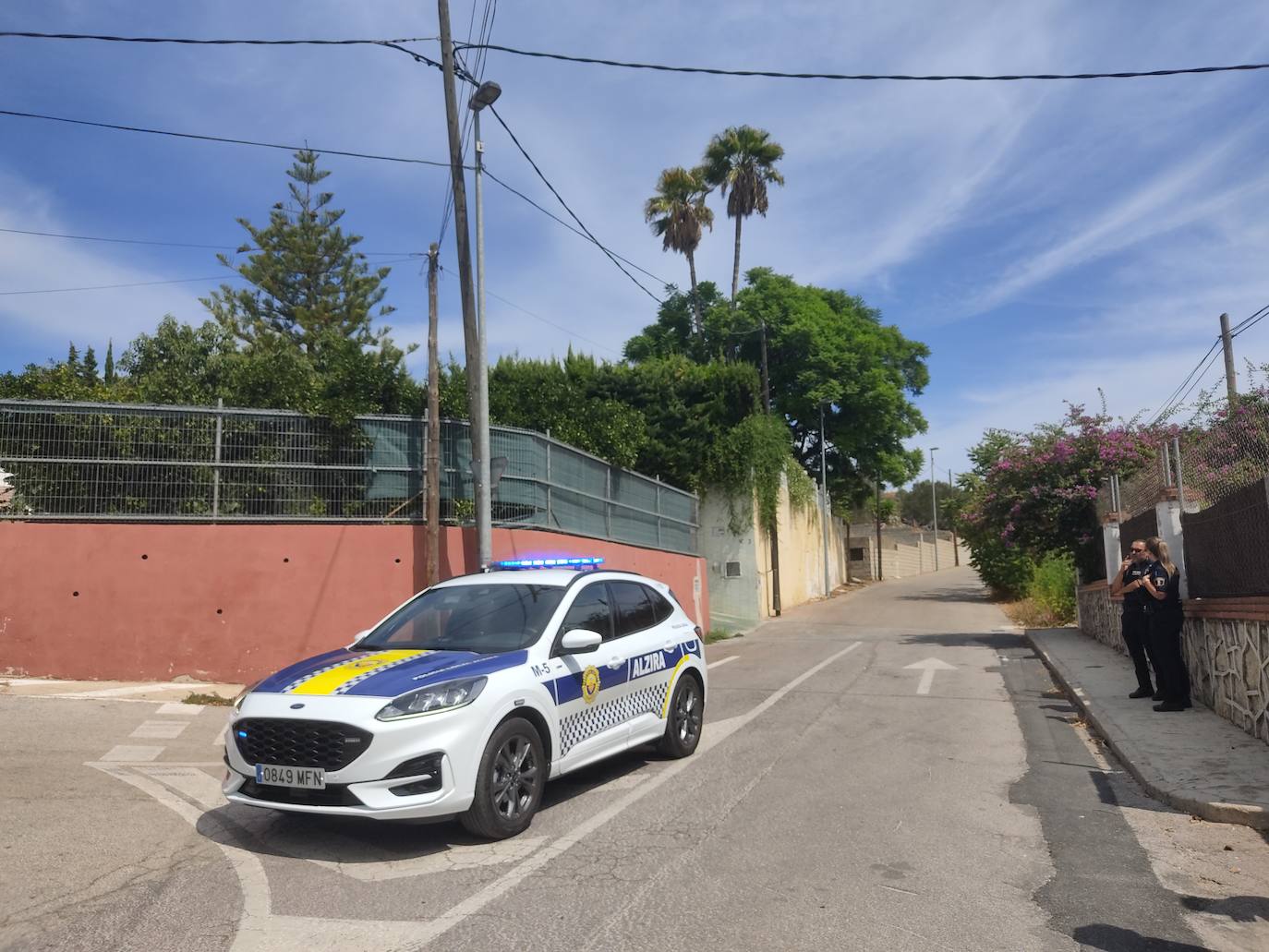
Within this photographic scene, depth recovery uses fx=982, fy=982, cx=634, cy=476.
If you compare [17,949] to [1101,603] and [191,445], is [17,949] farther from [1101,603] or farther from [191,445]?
[1101,603]

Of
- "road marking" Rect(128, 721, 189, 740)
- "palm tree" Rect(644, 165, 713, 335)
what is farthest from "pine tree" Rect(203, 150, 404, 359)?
"road marking" Rect(128, 721, 189, 740)

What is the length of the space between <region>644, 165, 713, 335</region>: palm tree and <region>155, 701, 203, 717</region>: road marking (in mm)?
33582

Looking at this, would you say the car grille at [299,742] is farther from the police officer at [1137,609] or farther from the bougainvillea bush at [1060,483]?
the bougainvillea bush at [1060,483]

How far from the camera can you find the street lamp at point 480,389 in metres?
12.8

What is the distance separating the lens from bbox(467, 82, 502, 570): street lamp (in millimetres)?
12836

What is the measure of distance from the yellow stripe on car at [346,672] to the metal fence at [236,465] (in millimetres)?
7455

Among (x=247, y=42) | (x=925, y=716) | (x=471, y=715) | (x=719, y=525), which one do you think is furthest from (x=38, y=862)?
(x=719, y=525)

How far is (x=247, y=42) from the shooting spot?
12.6 m

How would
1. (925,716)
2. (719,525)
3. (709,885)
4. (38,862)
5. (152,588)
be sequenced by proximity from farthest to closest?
1. (719,525)
2. (152,588)
3. (925,716)
4. (38,862)
5. (709,885)

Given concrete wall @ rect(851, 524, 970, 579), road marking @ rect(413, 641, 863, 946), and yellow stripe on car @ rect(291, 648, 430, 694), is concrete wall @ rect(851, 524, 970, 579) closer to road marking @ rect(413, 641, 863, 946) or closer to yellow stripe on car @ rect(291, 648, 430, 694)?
road marking @ rect(413, 641, 863, 946)

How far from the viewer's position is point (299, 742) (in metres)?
5.40

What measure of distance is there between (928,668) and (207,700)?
10250 millimetres

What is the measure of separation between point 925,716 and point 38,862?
8.14m

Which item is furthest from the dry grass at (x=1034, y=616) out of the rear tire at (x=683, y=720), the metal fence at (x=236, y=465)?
the rear tire at (x=683, y=720)
